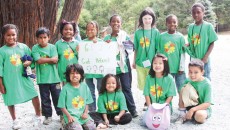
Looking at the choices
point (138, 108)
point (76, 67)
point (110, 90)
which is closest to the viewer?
point (76, 67)

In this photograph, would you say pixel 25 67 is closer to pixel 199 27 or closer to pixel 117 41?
pixel 117 41

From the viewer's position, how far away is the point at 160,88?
4457 mm

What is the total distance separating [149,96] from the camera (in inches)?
177

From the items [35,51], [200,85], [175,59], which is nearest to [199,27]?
[175,59]

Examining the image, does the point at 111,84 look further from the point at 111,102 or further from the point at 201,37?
the point at 201,37

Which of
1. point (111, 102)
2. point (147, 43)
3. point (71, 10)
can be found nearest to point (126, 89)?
point (111, 102)

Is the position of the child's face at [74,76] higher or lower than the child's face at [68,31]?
lower

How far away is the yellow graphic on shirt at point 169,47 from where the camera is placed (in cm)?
480

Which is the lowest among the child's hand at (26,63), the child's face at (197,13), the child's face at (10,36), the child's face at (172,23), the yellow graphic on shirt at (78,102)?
the yellow graphic on shirt at (78,102)

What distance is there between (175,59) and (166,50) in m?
0.19

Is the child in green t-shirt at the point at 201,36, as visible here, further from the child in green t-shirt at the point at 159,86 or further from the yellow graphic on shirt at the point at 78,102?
the yellow graphic on shirt at the point at 78,102

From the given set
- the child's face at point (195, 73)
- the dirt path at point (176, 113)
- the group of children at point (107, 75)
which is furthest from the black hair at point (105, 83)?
the child's face at point (195, 73)

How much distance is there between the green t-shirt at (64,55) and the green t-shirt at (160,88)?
3.57ft

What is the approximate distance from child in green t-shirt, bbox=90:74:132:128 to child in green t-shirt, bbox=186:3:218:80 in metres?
1.30
